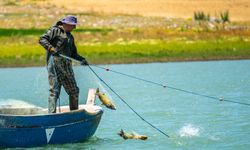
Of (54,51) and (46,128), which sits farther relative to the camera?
(54,51)

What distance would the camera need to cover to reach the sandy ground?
69.1 meters

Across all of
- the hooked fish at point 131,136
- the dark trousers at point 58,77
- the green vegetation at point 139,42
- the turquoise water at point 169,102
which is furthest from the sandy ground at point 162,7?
the dark trousers at point 58,77

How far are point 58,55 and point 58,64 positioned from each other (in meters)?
0.23

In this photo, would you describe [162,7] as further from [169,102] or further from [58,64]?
[58,64]

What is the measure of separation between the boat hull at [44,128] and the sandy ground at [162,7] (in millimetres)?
47794

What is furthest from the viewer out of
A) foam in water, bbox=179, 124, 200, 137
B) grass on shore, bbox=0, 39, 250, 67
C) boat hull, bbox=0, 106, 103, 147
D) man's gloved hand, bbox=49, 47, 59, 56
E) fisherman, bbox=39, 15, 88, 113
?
grass on shore, bbox=0, 39, 250, 67

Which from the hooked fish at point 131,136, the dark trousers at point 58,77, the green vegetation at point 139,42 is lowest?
the green vegetation at point 139,42

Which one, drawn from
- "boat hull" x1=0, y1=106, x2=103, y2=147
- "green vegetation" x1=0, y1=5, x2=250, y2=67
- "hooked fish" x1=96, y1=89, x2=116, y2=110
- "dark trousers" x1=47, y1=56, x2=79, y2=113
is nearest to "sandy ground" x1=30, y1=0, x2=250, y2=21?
"green vegetation" x1=0, y1=5, x2=250, y2=67

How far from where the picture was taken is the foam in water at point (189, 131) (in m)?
19.2

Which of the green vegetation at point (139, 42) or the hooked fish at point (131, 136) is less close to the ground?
the hooked fish at point (131, 136)

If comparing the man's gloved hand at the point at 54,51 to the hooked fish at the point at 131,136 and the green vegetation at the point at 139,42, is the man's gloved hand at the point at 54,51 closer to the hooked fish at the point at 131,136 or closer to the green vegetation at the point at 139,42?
the hooked fish at the point at 131,136

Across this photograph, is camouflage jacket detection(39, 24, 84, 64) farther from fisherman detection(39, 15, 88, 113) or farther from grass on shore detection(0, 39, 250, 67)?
grass on shore detection(0, 39, 250, 67)

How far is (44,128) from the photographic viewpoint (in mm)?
17594

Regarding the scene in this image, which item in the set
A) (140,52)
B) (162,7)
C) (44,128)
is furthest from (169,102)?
(162,7)
